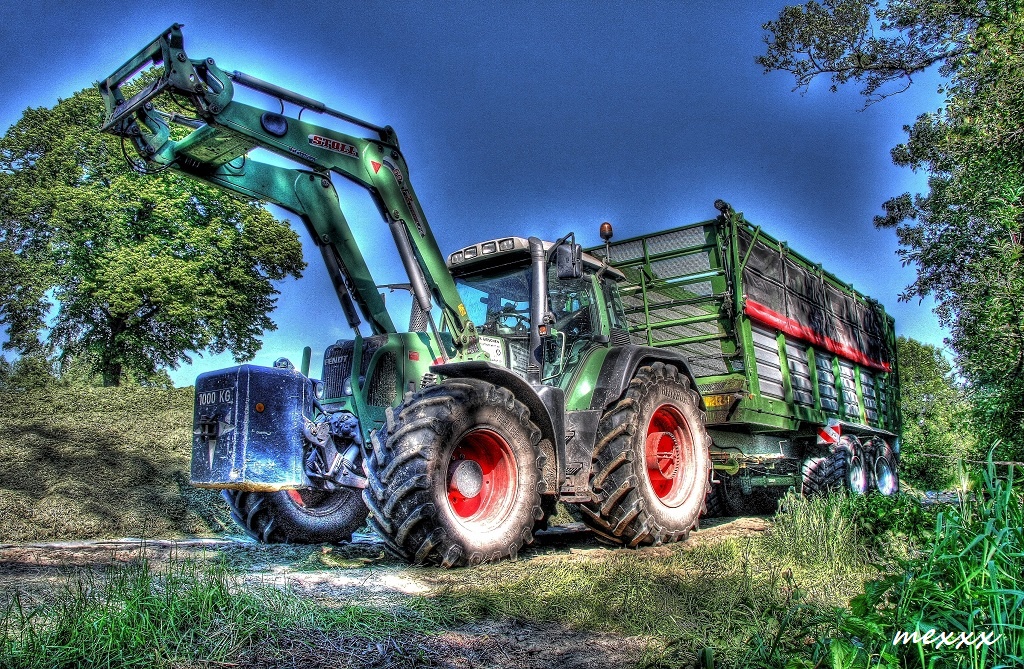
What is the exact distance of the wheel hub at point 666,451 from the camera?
6.50 m

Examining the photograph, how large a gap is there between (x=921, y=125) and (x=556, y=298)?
9.18m

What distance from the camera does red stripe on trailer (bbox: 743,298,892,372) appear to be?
8.05 m

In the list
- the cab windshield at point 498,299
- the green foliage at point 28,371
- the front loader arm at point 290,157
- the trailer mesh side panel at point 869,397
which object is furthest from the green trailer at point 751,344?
the green foliage at point 28,371

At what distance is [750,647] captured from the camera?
283 cm

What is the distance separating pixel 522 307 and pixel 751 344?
278cm

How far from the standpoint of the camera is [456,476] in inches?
200

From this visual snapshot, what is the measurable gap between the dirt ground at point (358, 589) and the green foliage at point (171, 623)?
107 millimetres

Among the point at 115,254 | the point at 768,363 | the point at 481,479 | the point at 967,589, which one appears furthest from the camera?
the point at 115,254

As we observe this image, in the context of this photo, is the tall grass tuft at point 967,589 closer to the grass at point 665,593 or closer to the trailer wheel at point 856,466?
the grass at point 665,593

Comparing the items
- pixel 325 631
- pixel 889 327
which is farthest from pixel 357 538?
pixel 889 327

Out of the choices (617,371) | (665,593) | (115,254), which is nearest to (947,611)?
(665,593)

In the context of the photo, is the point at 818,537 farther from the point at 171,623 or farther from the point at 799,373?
the point at 799,373

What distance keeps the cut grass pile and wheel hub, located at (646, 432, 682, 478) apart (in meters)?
4.29

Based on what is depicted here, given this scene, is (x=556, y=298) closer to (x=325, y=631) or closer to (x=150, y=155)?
(x=150, y=155)
